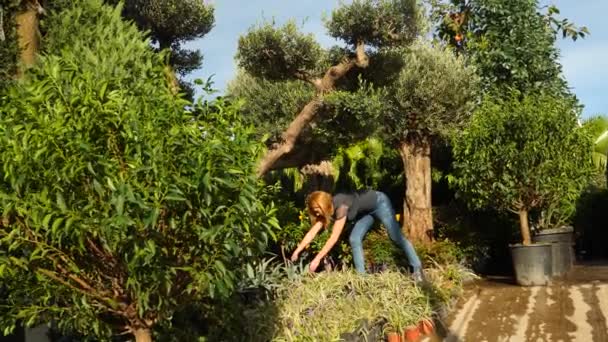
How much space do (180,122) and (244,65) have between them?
6.86 meters

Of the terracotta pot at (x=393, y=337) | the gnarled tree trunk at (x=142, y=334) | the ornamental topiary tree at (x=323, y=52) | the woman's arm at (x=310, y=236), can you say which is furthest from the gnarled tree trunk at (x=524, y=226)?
the gnarled tree trunk at (x=142, y=334)

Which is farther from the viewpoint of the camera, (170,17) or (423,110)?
(423,110)

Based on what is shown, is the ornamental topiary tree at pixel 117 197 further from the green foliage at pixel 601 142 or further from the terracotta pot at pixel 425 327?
Answer: the green foliage at pixel 601 142

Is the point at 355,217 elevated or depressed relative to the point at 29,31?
depressed

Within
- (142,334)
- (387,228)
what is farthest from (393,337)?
(142,334)

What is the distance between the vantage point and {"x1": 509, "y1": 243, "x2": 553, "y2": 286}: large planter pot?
9734 millimetres

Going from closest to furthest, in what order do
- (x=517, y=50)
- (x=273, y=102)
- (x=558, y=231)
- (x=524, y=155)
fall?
1. (x=524, y=155)
2. (x=558, y=231)
3. (x=273, y=102)
4. (x=517, y=50)

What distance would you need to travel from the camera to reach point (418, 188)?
473 inches

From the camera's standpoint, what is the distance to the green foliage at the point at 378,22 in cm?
990

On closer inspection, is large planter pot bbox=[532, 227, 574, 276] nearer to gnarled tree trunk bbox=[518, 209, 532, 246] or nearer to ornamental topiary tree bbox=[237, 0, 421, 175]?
gnarled tree trunk bbox=[518, 209, 532, 246]

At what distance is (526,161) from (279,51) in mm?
3701

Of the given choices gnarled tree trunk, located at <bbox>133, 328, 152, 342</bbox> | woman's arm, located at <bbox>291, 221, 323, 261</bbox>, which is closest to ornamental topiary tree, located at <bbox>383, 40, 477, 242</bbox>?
woman's arm, located at <bbox>291, 221, 323, 261</bbox>

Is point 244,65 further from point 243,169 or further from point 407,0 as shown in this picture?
point 243,169

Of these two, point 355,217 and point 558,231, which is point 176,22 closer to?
point 355,217
